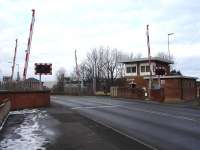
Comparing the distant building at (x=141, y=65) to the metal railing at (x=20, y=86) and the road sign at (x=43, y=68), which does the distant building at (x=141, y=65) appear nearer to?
the road sign at (x=43, y=68)

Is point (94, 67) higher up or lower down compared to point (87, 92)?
higher up

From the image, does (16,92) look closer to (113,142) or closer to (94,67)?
(113,142)

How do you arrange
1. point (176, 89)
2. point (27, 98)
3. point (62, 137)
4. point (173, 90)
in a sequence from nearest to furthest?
point (62, 137)
point (27, 98)
point (176, 89)
point (173, 90)

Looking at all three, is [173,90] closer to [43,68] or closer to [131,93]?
[131,93]

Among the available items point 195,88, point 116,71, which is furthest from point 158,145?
point 116,71

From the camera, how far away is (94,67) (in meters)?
117

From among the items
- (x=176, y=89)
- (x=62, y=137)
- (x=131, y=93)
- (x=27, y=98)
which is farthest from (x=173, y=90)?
(x=62, y=137)

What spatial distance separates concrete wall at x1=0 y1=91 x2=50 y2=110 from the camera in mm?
31188

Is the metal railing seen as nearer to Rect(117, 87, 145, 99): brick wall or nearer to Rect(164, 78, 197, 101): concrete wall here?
Rect(117, 87, 145, 99): brick wall

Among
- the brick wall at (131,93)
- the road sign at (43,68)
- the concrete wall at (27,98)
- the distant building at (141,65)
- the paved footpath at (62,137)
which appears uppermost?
the distant building at (141,65)

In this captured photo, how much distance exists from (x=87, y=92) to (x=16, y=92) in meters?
43.6

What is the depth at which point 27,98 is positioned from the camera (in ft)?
109

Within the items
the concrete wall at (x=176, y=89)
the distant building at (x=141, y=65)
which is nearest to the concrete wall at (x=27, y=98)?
the concrete wall at (x=176, y=89)

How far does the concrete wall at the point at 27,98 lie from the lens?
31.2 m
